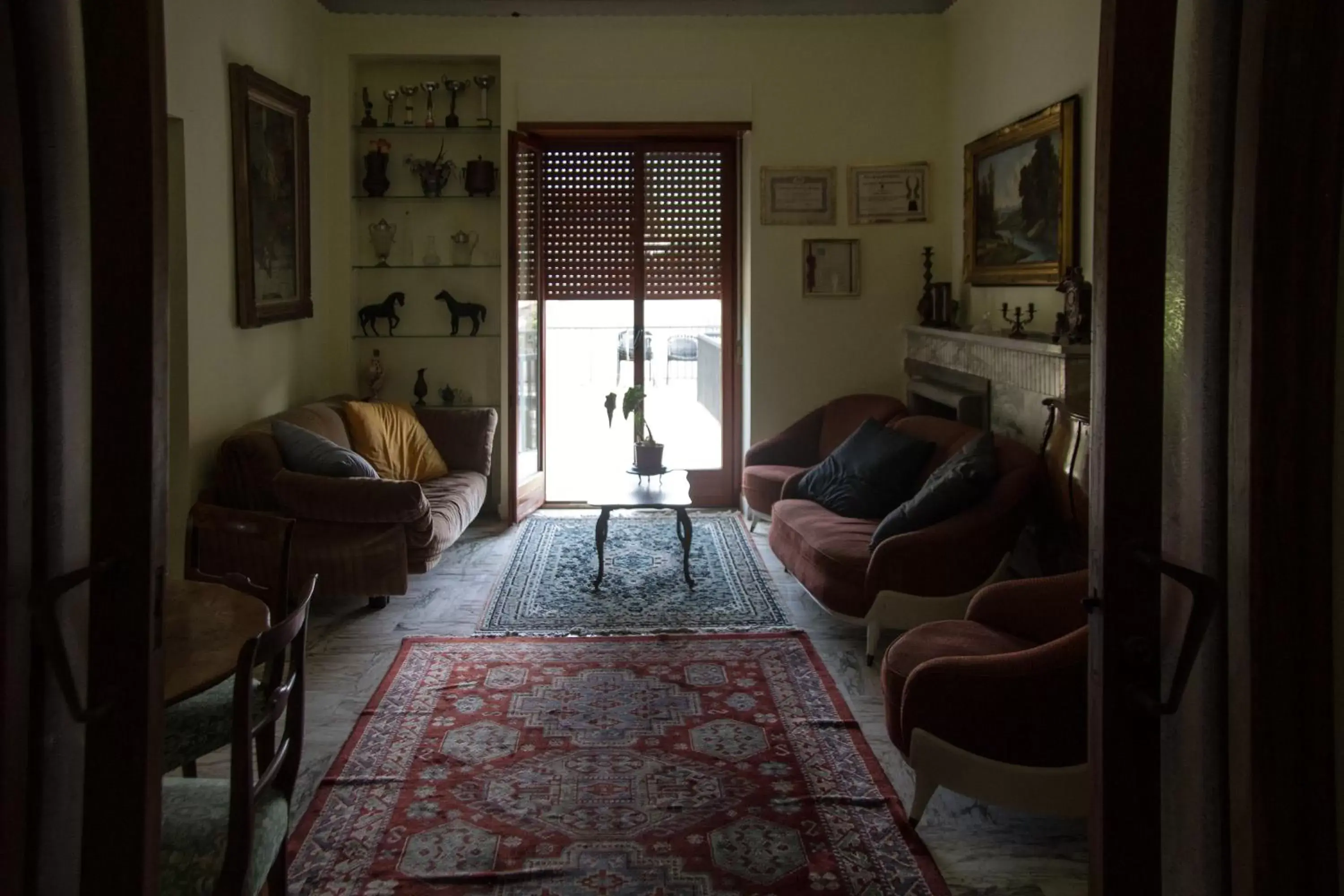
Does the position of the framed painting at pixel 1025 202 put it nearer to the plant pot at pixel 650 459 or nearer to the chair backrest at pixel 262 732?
the plant pot at pixel 650 459

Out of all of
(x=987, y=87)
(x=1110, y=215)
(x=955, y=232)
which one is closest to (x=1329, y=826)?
(x=1110, y=215)

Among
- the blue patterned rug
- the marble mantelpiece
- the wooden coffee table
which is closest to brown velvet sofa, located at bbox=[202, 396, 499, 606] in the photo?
the blue patterned rug

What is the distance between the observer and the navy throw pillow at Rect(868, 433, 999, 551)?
479 centimetres

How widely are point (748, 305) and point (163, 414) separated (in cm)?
655

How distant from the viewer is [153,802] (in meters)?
1.52

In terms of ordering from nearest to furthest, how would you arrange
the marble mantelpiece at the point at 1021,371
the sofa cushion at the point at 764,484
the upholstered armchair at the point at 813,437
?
the marble mantelpiece at the point at 1021,371, the sofa cushion at the point at 764,484, the upholstered armchair at the point at 813,437

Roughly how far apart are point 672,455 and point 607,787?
16.5 ft

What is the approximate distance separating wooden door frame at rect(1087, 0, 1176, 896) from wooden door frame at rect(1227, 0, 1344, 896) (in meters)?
0.10

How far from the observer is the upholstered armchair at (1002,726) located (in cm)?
305

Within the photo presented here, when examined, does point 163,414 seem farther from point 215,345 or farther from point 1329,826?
point 215,345

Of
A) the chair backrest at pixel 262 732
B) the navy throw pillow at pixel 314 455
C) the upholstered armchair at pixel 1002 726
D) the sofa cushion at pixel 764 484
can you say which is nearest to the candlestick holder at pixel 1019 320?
the sofa cushion at pixel 764 484

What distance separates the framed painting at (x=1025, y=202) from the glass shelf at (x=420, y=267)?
10.2 feet

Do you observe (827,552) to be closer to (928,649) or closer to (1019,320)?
(928,649)

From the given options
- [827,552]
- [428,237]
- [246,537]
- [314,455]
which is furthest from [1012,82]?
[246,537]
